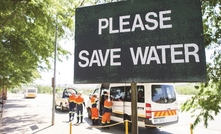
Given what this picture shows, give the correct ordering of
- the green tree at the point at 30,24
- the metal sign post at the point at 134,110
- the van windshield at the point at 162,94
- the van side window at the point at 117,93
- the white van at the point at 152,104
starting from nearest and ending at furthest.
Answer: the metal sign post at the point at 134,110, the green tree at the point at 30,24, the white van at the point at 152,104, the van windshield at the point at 162,94, the van side window at the point at 117,93

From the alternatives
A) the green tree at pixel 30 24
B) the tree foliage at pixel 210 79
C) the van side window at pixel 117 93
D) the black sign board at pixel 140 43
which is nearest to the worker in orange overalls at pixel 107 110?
the van side window at pixel 117 93

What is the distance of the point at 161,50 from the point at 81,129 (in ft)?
31.1

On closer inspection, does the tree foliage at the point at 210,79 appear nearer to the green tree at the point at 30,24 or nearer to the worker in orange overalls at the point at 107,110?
the green tree at the point at 30,24

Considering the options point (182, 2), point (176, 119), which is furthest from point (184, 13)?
point (176, 119)

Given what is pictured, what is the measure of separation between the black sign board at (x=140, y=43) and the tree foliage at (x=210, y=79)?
0.90 meters

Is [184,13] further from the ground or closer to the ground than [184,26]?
further from the ground

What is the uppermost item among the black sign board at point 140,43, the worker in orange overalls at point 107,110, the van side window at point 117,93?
the black sign board at point 140,43

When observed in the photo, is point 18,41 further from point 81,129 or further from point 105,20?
point 105,20

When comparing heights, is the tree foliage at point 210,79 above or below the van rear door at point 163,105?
above

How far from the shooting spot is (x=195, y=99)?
10.7 ft

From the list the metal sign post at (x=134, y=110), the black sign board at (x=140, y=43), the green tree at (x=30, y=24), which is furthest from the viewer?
the green tree at (x=30, y=24)

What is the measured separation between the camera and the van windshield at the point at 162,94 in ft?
31.0

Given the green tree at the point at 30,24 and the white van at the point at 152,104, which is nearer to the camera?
the green tree at the point at 30,24

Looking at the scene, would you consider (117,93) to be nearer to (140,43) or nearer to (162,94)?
(162,94)
